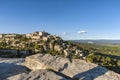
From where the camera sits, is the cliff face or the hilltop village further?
the hilltop village

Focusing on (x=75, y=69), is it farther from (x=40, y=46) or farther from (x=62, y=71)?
(x=40, y=46)

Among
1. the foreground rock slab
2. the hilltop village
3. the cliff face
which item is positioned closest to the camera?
the cliff face

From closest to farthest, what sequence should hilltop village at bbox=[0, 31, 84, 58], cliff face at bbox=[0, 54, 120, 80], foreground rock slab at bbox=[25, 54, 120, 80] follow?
cliff face at bbox=[0, 54, 120, 80]
foreground rock slab at bbox=[25, 54, 120, 80]
hilltop village at bbox=[0, 31, 84, 58]

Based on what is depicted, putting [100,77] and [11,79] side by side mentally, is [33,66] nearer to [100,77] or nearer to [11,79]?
[11,79]

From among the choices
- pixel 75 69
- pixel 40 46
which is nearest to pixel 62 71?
pixel 75 69

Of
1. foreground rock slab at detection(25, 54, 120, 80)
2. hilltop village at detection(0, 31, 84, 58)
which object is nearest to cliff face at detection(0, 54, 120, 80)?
foreground rock slab at detection(25, 54, 120, 80)

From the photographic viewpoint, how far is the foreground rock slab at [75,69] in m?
19.0

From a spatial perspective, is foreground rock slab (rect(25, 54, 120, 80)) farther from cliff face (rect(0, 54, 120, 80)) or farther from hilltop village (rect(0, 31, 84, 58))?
hilltop village (rect(0, 31, 84, 58))

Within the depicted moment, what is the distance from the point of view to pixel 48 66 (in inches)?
829

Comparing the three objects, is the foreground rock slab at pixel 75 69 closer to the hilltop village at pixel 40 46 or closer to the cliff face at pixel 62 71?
the cliff face at pixel 62 71

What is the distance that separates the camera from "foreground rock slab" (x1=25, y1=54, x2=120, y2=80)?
1900 cm

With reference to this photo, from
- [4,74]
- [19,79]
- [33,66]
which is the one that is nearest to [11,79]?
[19,79]

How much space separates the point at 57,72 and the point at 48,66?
4.52 ft

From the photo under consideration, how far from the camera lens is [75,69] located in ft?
65.7
